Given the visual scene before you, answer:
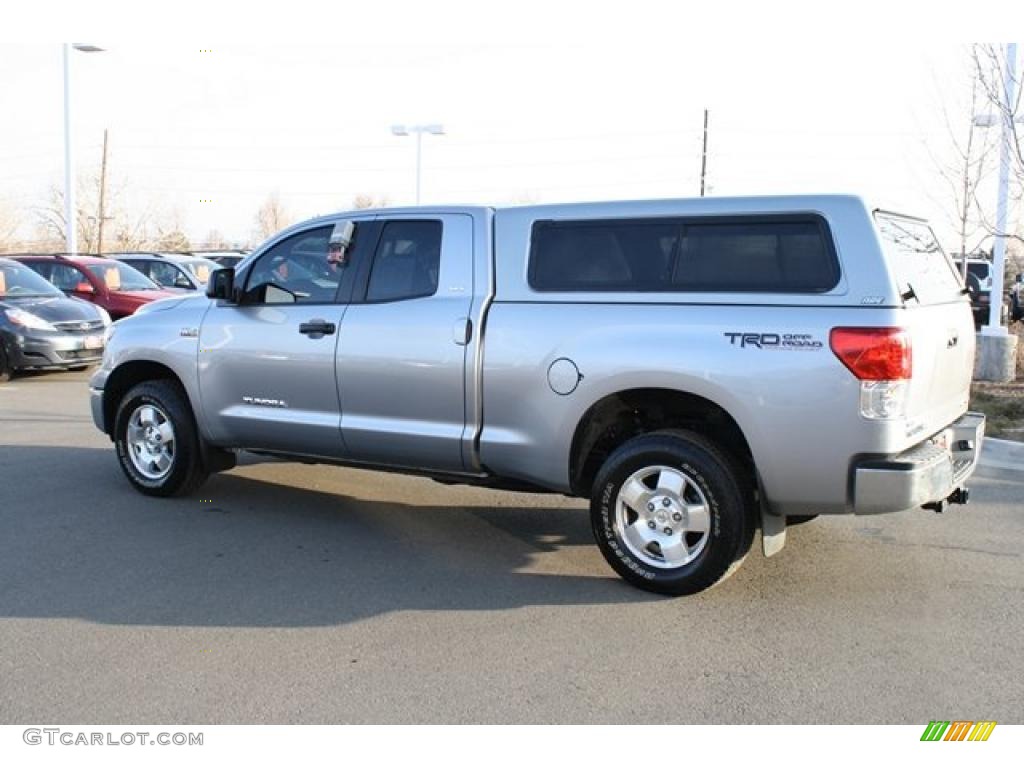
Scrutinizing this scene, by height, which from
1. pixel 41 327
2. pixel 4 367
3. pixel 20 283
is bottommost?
pixel 4 367

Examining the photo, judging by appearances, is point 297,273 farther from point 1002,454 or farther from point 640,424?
point 1002,454

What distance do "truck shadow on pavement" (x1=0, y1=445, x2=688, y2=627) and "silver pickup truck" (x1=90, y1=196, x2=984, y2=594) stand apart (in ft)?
1.51

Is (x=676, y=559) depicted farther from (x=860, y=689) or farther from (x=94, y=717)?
(x=94, y=717)

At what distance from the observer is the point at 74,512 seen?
20.3 ft

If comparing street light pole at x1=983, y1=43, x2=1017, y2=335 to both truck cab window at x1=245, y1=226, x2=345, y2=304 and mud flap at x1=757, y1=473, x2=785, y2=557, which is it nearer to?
mud flap at x1=757, y1=473, x2=785, y2=557

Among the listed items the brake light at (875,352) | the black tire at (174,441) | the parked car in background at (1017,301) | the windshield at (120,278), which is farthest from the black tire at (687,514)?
the parked car in background at (1017,301)

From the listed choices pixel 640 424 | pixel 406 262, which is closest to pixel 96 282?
pixel 406 262

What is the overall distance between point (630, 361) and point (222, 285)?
2938 mm

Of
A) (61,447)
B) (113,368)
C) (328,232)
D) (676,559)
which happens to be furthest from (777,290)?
(61,447)

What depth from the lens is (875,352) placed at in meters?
4.14

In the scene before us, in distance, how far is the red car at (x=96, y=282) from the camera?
1531cm

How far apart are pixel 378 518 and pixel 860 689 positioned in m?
3.33

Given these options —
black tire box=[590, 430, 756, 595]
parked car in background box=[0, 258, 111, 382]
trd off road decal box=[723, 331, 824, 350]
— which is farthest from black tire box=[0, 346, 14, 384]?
trd off road decal box=[723, 331, 824, 350]

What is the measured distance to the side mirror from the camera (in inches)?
242
